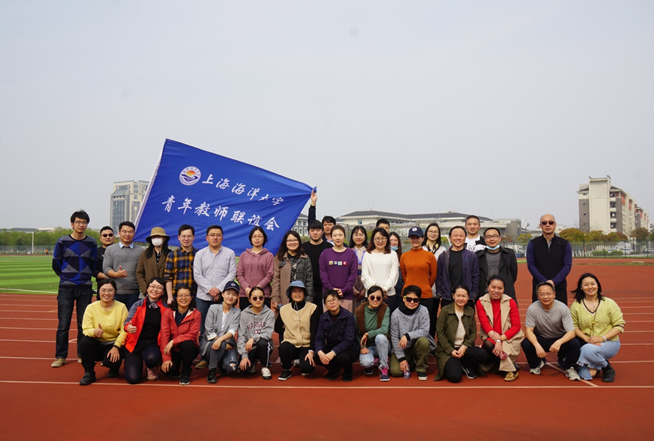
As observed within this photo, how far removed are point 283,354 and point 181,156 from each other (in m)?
3.28

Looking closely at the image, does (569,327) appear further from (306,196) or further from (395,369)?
(306,196)

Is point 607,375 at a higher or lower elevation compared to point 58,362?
higher

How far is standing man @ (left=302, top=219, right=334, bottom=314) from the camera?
6012 mm

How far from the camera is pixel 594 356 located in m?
5.20

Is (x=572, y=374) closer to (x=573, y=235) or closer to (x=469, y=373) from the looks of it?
(x=469, y=373)

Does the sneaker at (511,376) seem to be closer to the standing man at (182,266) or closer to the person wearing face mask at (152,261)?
the standing man at (182,266)

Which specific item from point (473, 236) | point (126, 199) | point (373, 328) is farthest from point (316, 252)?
point (126, 199)

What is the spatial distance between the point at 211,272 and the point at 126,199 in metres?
128

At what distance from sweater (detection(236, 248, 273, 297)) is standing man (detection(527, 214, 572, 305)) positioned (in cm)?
314

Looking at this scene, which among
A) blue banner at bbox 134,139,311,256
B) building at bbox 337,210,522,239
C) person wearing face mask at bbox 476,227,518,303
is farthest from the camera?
building at bbox 337,210,522,239

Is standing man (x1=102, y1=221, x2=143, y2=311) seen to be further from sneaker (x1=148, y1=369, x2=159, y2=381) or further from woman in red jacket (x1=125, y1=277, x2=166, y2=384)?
sneaker (x1=148, y1=369, x2=159, y2=381)

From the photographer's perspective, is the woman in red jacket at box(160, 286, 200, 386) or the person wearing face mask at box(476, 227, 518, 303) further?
the person wearing face mask at box(476, 227, 518, 303)

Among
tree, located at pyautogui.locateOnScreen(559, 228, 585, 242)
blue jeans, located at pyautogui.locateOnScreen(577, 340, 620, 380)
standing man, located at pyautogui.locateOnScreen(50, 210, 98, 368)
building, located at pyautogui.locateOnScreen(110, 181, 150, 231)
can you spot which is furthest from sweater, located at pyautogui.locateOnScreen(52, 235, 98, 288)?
building, located at pyautogui.locateOnScreen(110, 181, 150, 231)

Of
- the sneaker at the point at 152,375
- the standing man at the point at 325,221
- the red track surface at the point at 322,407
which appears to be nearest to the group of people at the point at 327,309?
the sneaker at the point at 152,375
